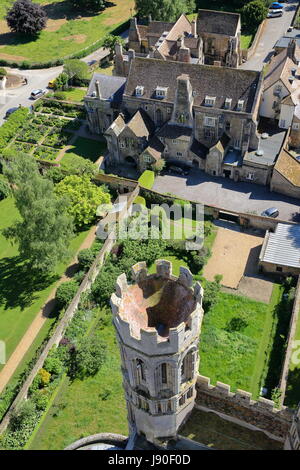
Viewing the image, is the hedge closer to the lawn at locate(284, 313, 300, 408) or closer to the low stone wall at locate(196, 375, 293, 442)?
the lawn at locate(284, 313, 300, 408)

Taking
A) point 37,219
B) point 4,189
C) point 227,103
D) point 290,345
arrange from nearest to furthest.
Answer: point 290,345 < point 37,219 < point 227,103 < point 4,189

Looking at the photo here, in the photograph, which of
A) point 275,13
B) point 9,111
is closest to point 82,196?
point 9,111

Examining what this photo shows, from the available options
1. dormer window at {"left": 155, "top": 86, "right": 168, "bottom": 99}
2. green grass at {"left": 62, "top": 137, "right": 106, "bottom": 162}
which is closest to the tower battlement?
dormer window at {"left": 155, "top": 86, "right": 168, "bottom": 99}

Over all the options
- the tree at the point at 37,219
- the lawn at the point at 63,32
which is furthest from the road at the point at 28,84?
the tree at the point at 37,219

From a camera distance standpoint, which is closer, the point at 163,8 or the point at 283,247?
the point at 283,247

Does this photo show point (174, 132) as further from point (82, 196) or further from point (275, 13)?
point (275, 13)

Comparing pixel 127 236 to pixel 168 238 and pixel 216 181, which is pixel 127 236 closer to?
pixel 168 238
